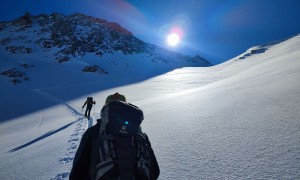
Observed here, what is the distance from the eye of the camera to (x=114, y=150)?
7.54 ft

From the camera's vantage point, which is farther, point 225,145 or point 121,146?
point 225,145

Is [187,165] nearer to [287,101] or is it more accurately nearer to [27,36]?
[287,101]

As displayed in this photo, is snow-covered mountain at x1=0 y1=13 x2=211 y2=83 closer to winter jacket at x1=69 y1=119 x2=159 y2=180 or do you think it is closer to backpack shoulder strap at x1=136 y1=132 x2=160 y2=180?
winter jacket at x1=69 y1=119 x2=159 y2=180

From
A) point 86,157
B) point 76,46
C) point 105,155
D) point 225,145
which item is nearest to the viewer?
point 105,155

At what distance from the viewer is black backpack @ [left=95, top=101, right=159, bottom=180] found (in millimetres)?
2236

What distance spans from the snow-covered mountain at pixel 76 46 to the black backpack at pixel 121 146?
66230 millimetres

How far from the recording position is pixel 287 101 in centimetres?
611

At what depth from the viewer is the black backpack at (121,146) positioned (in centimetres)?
224

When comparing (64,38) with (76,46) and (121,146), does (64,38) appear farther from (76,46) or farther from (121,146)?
(121,146)

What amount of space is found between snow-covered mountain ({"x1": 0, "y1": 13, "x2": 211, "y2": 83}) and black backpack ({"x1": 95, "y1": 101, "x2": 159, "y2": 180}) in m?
66.2

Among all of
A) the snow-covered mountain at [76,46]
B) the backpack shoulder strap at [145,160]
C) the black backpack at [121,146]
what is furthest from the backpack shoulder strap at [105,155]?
the snow-covered mountain at [76,46]

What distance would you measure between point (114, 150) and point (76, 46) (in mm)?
108308

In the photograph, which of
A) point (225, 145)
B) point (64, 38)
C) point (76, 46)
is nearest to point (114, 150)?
point (225, 145)

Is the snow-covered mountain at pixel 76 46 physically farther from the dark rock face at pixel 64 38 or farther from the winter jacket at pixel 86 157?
the winter jacket at pixel 86 157
